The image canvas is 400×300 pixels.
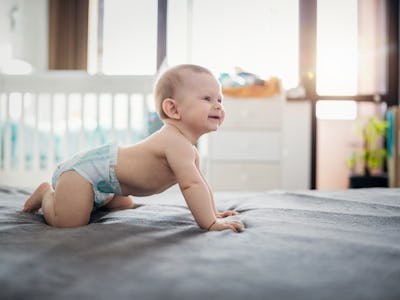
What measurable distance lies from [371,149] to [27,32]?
10.7ft

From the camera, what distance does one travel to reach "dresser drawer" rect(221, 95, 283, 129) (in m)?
2.50

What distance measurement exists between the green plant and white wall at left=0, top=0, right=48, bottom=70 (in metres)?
2.92

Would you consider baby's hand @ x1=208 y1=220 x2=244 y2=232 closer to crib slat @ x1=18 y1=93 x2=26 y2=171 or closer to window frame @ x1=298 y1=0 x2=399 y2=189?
crib slat @ x1=18 y1=93 x2=26 y2=171

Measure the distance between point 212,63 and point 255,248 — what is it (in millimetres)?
3120

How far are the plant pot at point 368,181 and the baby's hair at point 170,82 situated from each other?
8.01 ft

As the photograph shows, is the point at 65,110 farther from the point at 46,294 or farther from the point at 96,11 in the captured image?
→ the point at 46,294

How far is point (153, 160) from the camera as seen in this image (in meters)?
0.84

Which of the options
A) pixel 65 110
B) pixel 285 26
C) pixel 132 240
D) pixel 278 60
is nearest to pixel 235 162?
pixel 65 110

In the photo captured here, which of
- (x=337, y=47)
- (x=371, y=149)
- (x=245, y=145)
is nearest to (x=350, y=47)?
(x=337, y=47)

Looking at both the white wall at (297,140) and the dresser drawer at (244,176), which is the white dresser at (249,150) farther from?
the white wall at (297,140)

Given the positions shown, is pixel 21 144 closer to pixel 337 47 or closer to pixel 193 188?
pixel 193 188

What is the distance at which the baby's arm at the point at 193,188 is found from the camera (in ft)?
2.21

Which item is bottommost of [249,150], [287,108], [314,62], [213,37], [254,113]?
[249,150]

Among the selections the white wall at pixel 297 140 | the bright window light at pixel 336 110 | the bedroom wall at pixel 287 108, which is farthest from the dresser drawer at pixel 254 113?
the bright window light at pixel 336 110
